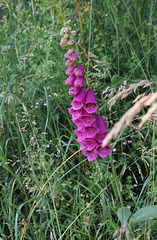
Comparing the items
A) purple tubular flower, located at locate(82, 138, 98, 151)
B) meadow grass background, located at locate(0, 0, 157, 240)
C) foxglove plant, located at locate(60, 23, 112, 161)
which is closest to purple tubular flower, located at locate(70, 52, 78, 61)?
foxglove plant, located at locate(60, 23, 112, 161)

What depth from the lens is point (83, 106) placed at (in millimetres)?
1271

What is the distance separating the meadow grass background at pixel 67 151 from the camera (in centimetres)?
146

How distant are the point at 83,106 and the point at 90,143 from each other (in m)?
0.20

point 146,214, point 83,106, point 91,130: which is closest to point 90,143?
point 91,130

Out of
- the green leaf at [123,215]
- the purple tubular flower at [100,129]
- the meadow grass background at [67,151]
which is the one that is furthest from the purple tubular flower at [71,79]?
the green leaf at [123,215]

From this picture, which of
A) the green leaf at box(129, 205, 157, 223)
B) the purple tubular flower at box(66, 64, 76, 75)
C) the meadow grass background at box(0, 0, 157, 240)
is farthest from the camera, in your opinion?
the meadow grass background at box(0, 0, 157, 240)

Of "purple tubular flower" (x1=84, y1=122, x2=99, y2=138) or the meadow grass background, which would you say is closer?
"purple tubular flower" (x1=84, y1=122, x2=99, y2=138)

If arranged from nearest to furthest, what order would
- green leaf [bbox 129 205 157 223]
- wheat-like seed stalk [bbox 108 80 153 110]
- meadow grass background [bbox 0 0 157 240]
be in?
wheat-like seed stalk [bbox 108 80 153 110] < green leaf [bbox 129 205 157 223] < meadow grass background [bbox 0 0 157 240]

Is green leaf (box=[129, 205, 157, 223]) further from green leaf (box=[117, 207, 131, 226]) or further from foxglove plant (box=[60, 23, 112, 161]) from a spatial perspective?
foxglove plant (box=[60, 23, 112, 161])

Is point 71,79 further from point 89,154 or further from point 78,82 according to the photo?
point 89,154

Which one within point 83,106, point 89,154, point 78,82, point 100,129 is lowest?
point 89,154

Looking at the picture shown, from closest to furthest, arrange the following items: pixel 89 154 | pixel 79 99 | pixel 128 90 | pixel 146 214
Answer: pixel 128 90, pixel 146 214, pixel 79 99, pixel 89 154

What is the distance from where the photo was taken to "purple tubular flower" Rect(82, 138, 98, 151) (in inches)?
50.6

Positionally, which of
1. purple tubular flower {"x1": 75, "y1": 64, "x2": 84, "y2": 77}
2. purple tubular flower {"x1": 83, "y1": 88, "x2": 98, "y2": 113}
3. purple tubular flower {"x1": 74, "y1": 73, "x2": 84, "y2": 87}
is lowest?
purple tubular flower {"x1": 83, "y1": 88, "x2": 98, "y2": 113}
